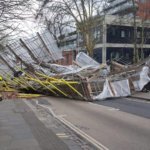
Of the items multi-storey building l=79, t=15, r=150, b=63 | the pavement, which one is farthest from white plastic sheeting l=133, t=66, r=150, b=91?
multi-storey building l=79, t=15, r=150, b=63

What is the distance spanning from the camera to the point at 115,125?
15.4 meters

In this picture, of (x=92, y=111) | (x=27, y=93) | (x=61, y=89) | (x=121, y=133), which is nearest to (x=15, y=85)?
(x=27, y=93)

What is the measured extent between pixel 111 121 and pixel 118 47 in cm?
6260

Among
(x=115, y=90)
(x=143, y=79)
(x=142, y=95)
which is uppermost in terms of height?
(x=143, y=79)

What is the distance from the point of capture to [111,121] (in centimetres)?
1658

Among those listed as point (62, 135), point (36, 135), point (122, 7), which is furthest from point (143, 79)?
point (122, 7)

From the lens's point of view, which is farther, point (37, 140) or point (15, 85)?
point (15, 85)

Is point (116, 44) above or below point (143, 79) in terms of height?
above

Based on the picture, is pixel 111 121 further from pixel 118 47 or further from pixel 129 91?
pixel 118 47

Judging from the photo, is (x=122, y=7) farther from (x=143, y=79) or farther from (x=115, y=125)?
(x=115, y=125)

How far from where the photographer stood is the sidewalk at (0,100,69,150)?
1021cm

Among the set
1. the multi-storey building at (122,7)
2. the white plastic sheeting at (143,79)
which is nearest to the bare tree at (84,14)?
the multi-storey building at (122,7)

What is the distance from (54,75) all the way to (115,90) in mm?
4237

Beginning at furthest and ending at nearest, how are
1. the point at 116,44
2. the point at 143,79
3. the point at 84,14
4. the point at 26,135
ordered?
1. the point at 116,44
2. the point at 84,14
3. the point at 143,79
4. the point at 26,135
